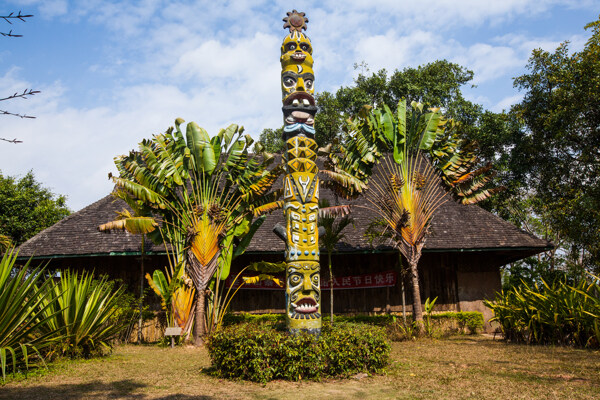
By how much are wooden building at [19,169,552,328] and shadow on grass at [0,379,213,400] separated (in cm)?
773

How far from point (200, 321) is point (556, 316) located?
8.39 meters

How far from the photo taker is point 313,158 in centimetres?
866

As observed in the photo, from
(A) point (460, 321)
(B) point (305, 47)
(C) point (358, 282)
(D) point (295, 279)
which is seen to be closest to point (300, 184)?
(D) point (295, 279)

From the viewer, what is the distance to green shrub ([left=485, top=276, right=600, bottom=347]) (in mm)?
9484

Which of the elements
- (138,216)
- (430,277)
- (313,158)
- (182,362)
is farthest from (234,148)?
(430,277)

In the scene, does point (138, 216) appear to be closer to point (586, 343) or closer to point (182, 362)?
point (182, 362)

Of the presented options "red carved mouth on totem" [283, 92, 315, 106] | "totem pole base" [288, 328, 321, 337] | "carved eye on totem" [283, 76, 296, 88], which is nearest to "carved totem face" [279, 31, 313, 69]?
"carved eye on totem" [283, 76, 296, 88]

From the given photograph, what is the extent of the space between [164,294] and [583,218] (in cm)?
1369

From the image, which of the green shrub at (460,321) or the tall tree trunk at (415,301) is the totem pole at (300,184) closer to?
the tall tree trunk at (415,301)

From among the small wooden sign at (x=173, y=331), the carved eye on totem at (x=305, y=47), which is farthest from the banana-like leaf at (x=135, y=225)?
the carved eye on totem at (x=305, y=47)

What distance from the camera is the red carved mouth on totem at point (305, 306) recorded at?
7.70 m

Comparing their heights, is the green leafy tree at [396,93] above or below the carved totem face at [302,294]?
above

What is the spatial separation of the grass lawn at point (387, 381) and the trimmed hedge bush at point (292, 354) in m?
0.22

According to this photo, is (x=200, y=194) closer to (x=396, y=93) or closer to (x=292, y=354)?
(x=292, y=354)
